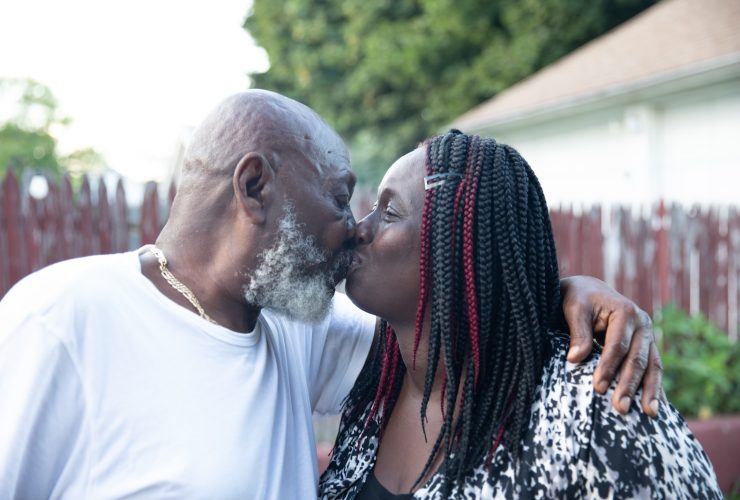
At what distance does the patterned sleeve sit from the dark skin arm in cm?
4

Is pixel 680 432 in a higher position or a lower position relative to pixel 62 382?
lower

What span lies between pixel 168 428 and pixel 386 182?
99cm

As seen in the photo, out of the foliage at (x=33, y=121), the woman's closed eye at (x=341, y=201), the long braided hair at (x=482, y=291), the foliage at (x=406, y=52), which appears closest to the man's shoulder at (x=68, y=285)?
the woman's closed eye at (x=341, y=201)

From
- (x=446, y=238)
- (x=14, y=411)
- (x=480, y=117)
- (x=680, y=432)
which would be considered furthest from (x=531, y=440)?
(x=480, y=117)

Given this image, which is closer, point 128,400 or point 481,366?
point 128,400

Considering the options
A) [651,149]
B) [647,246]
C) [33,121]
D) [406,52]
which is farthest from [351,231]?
[33,121]

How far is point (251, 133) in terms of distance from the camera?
99.5 inches

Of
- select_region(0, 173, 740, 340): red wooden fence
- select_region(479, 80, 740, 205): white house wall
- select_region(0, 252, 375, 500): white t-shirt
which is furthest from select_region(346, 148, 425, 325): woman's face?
select_region(479, 80, 740, 205): white house wall

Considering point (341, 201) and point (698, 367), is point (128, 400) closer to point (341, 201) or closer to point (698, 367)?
point (341, 201)

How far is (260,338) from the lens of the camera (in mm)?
2684

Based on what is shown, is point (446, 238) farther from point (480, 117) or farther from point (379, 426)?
point (480, 117)

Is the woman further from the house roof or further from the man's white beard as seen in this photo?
the house roof

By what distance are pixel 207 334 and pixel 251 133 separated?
638 millimetres

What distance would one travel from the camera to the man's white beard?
8.30ft
